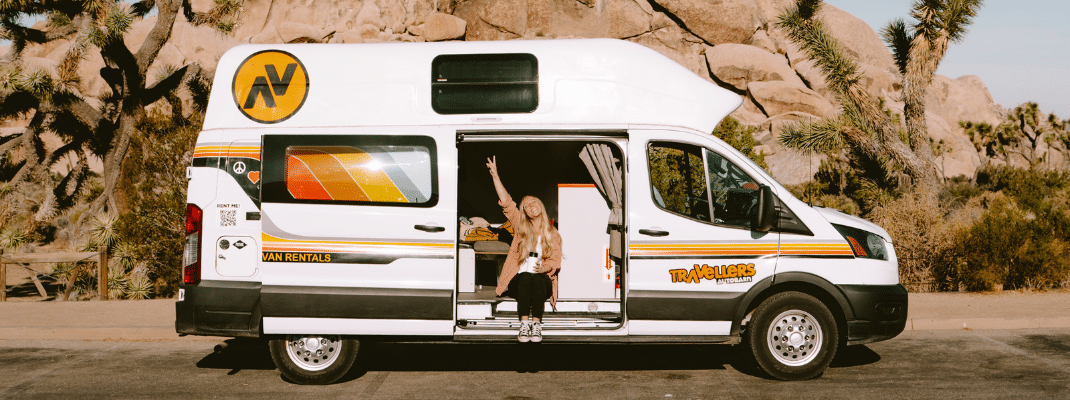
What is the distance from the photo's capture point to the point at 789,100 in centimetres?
4072

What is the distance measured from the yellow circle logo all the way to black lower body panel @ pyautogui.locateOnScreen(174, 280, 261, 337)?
1.32m

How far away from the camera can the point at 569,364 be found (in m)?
7.59

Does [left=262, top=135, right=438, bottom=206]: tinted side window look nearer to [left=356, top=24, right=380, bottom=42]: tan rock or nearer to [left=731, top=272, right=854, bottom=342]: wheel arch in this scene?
[left=731, top=272, right=854, bottom=342]: wheel arch

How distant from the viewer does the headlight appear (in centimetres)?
666

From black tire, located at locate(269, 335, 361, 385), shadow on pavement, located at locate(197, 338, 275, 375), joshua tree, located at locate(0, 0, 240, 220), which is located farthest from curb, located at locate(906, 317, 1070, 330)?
joshua tree, located at locate(0, 0, 240, 220)

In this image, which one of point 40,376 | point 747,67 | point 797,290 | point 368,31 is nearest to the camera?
point 797,290

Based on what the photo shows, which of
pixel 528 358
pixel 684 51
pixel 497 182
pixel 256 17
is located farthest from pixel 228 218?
pixel 256 17

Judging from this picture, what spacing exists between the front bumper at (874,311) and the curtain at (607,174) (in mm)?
2005

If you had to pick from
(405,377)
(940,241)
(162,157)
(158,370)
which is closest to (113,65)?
(162,157)

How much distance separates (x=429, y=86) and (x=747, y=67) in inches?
1517

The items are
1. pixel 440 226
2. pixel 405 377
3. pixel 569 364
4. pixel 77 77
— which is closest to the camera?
pixel 440 226

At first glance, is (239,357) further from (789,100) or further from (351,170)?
(789,100)

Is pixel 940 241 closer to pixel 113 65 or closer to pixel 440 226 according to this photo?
pixel 440 226

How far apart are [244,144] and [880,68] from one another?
49073 mm
